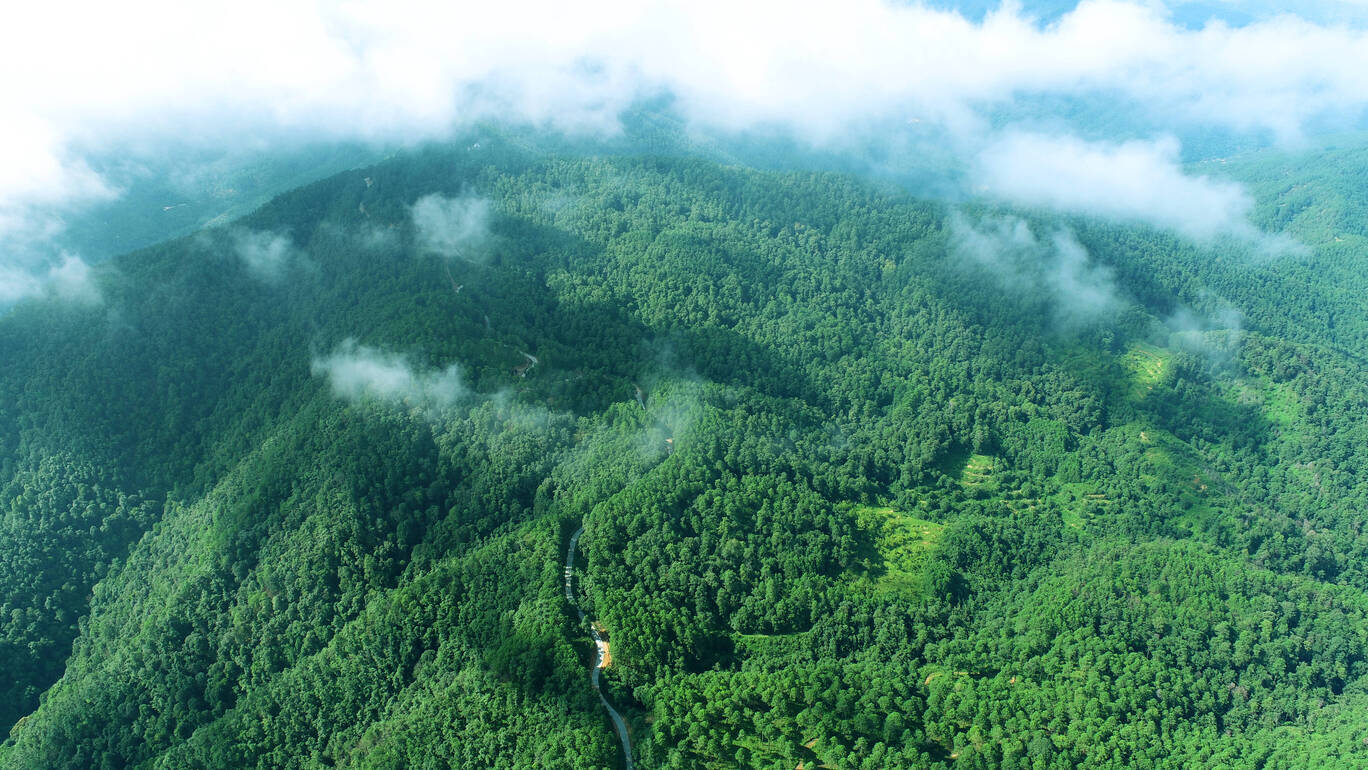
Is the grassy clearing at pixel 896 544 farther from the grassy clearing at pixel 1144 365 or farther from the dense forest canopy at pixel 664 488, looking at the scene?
the grassy clearing at pixel 1144 365

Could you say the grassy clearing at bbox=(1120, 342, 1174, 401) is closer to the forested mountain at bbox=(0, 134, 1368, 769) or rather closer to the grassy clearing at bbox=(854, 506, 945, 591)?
the forested mountain at bbox=(0, 134, 1368, 769)

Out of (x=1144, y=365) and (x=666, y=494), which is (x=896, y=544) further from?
(x=1144, y=365)

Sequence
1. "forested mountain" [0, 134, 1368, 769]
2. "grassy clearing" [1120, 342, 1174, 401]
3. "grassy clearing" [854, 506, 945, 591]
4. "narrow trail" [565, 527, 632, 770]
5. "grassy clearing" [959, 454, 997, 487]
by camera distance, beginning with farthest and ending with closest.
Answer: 1. "grassy clearing" [1120, 342, 1174, 401]
2. "grassy clearing" [959, 454, 997, 487]
3. "grassy clearing" [854, 506, 945, 591]
4. "forested mountain" [0, 134, 1368, 769]
5. "narrow trail" [565, 527, 632, 770]

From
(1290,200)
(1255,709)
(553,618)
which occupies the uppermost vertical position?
(1290,200)

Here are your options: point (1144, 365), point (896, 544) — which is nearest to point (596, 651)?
point (896, 544)

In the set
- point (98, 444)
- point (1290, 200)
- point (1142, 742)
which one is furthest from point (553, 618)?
point (1290, 200)

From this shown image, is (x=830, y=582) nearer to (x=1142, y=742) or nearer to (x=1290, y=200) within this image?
(x=1142, y=742)

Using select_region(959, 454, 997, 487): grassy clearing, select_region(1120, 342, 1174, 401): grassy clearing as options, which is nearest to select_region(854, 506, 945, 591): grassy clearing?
select_region(959, 454, 997, 487): grassy clearing
